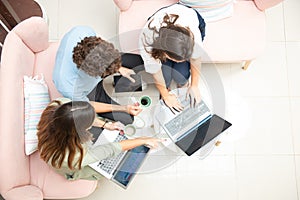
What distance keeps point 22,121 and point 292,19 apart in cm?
184

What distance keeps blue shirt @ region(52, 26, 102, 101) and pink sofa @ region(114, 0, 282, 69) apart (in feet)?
0.98

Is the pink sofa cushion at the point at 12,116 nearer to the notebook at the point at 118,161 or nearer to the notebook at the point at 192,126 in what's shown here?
the notebook at the point at 118,161

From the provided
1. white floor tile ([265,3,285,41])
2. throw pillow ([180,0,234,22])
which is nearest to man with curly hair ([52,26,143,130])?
throw pillow ([180,0,234,22])

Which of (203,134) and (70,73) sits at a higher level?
(70,73)

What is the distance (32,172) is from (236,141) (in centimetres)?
125

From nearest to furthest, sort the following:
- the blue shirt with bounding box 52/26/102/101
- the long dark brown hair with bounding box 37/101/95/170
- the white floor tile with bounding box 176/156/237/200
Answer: the long dark brown hair with bounding box 37/101/95/170
the blue shirt with bounding box 52/26/102/101
the white floor tile with bounding box 176/156/237/200

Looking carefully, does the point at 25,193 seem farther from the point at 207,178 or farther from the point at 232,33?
the point at 232,33

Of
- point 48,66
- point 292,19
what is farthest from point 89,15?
point 292,19

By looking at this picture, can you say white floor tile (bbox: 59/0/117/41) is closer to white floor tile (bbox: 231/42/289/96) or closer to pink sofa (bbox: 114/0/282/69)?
pink sofa (bbox: 114/0/282/69)

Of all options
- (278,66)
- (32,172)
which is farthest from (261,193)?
(32,172)

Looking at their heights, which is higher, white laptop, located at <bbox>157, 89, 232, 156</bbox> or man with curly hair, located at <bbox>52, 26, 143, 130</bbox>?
man with curly hair, located at <bbox>52, 26, 143, 130</bbox>

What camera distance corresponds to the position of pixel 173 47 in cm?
177

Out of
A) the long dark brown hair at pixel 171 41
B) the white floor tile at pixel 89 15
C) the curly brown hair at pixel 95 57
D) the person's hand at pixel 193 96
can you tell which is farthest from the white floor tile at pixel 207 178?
the white floor tile at pixel 89 15

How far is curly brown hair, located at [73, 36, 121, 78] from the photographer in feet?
5.64
